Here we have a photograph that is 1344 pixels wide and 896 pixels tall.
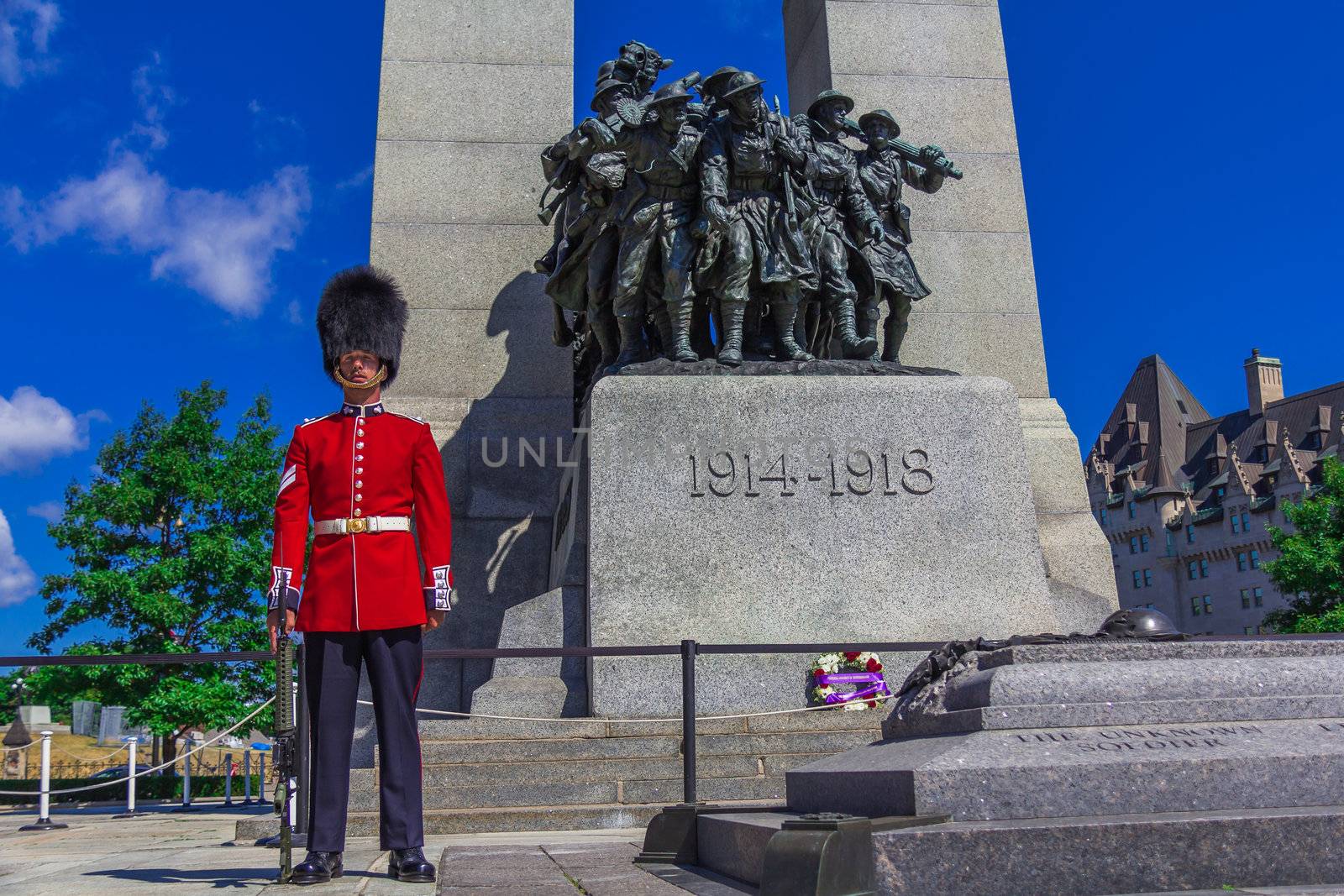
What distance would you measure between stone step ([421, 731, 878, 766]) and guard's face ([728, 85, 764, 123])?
17.3 ft

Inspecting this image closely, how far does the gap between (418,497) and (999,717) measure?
2.40m

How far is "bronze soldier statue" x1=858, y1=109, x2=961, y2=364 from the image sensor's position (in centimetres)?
1191

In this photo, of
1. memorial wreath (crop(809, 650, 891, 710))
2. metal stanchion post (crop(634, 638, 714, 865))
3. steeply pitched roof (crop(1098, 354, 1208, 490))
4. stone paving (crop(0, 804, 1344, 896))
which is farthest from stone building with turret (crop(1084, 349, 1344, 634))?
metal stanchion post (crop(634, 638, 714, 865))

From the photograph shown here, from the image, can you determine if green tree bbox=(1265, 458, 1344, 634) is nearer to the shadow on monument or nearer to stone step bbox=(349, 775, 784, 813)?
the shadow on monument

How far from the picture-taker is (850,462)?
32.7 ft

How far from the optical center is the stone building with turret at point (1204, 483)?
226 ft

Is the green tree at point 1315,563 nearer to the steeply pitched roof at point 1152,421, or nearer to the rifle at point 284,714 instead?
the steeply pitched roof at point 1152,421

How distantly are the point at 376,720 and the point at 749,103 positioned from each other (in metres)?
7.15

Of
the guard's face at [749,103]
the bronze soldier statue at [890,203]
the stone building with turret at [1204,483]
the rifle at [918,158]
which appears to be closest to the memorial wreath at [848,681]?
the bronze soldier statue at [890,203]

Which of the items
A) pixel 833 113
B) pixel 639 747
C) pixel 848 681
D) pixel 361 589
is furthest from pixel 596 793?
pixel 833 113

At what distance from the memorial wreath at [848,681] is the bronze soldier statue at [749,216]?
8.99 feet

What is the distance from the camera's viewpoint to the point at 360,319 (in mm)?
5238

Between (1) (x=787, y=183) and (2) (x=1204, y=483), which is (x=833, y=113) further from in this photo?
Answer: (2) (x=1204, y=483)

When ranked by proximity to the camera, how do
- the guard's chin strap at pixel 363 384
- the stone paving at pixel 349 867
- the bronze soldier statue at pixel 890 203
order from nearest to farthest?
the stone paving at pixel 349 867
the guard's chin strap at pixel 363 384
the bronze soldier statue at pixel 890 203
